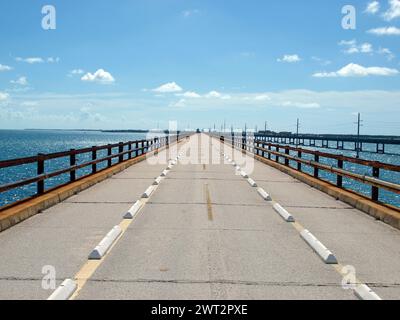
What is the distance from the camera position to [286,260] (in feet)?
24.2

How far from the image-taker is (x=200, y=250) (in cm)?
788

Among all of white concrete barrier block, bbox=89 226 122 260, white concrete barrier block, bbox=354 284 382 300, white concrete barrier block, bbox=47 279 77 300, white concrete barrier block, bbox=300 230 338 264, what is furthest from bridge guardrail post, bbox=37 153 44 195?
white concrete barrier block, bbox=354 284 382 300

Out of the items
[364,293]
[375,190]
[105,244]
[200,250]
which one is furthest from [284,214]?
[364,293]

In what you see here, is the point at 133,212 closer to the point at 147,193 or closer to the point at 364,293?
the point at 147,193

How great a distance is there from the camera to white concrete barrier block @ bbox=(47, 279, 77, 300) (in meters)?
5.43

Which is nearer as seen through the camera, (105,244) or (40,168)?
(105,244)

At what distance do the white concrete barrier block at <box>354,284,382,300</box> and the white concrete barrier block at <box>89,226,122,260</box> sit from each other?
3830mm

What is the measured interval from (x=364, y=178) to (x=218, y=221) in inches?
186

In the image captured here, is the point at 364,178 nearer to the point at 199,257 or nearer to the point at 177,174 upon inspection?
the point at 199,257

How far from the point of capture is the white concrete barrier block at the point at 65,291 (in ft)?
17.8

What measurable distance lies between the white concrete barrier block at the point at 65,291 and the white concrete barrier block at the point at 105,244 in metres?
1.30

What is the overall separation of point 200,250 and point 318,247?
2.01 metres

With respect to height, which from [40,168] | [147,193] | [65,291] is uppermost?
[40,168]
